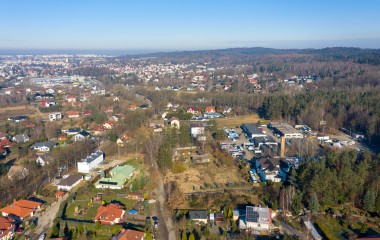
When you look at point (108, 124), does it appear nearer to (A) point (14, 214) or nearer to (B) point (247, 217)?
(A) point (14, 214)

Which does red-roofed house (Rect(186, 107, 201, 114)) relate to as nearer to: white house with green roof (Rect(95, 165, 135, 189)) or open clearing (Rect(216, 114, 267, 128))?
open clearing (Rect(216, 114, 267, 128))

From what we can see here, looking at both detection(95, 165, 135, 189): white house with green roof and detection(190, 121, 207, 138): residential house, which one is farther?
detection(190, 121, 207, 138): residential house

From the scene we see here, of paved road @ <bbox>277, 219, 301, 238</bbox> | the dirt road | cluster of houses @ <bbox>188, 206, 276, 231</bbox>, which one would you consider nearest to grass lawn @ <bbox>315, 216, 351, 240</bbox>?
paved road @ <bbox>277, 219, 301, 238</bbox>

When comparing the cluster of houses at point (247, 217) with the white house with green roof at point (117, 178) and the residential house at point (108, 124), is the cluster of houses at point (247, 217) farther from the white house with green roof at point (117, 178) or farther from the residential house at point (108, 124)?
the residential house at point (108, 124)

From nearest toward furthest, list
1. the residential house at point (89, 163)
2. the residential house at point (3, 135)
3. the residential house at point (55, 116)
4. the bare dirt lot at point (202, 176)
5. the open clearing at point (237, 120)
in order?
the bare dirt lot at point (202, 176)
the residential house at point (89, 163)
the residential house at point (3, 135)
the open clearing at point (237, 120)
the residential house at point (55, 116)

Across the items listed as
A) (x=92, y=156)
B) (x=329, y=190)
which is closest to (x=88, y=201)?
(x=92, y=156)

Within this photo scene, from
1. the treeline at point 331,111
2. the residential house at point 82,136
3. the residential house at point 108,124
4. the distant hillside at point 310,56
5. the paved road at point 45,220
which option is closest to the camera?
the paved road at point 45,220

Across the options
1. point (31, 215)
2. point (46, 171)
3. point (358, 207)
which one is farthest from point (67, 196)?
point (358, 207)

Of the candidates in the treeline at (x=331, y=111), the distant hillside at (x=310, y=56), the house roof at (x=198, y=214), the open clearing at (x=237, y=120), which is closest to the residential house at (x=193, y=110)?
the open clearing at (x=237, y=120)
